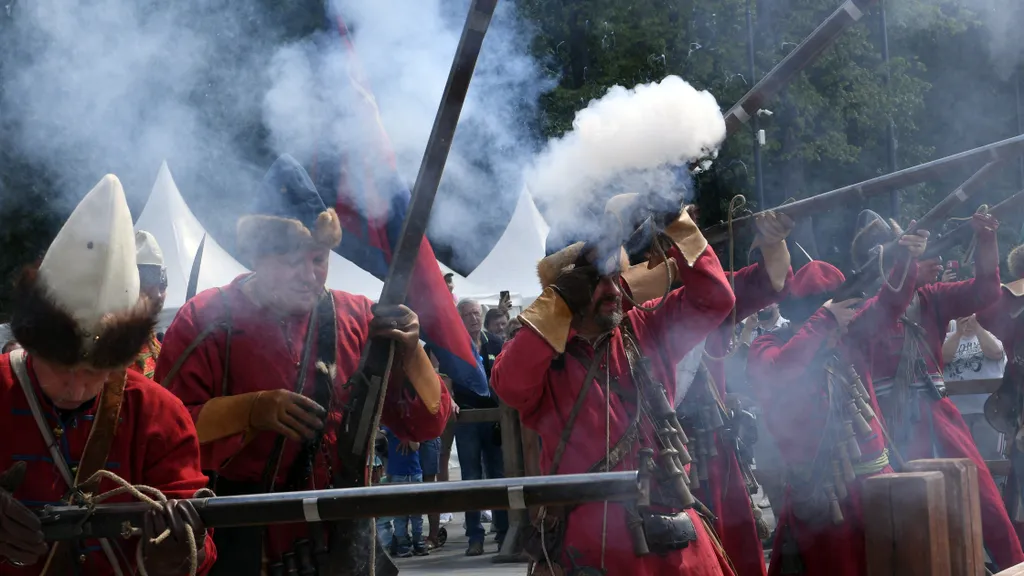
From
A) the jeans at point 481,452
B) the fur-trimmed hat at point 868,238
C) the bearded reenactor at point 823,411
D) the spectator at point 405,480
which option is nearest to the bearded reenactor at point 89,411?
the bearded reenactor at point 823,411

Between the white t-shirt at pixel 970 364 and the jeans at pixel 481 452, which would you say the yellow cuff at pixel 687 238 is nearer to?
the jeans at pixel 481 452

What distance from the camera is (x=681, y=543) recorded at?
3977 millimetres

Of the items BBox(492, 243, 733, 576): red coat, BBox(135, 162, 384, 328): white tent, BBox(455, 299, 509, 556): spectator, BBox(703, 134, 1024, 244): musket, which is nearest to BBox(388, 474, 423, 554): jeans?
BBox(455, 299, 509, 556): spectator

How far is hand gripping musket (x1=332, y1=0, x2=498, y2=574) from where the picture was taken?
366cm

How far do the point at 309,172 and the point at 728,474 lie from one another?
2636 mm

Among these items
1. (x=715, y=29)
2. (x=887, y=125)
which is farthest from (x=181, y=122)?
(x=887, y=125)

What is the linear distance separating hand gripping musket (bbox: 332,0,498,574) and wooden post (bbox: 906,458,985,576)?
2112 millimetres

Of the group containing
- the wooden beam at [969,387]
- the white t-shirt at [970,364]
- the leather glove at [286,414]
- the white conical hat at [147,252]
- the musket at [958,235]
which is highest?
the white conical hat at [147,252]

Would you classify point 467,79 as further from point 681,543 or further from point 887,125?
point 887,125

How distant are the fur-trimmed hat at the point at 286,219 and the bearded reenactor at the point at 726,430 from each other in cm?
180

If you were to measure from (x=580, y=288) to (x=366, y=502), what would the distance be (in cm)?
143

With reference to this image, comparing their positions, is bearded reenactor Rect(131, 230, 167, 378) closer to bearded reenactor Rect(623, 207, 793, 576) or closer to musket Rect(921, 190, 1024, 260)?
bearded reenactor Rect(623, 207, 793, 576)

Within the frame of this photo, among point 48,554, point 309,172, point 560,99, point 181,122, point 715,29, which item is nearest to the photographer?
point 48,554

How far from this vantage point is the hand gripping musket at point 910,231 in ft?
19.5
